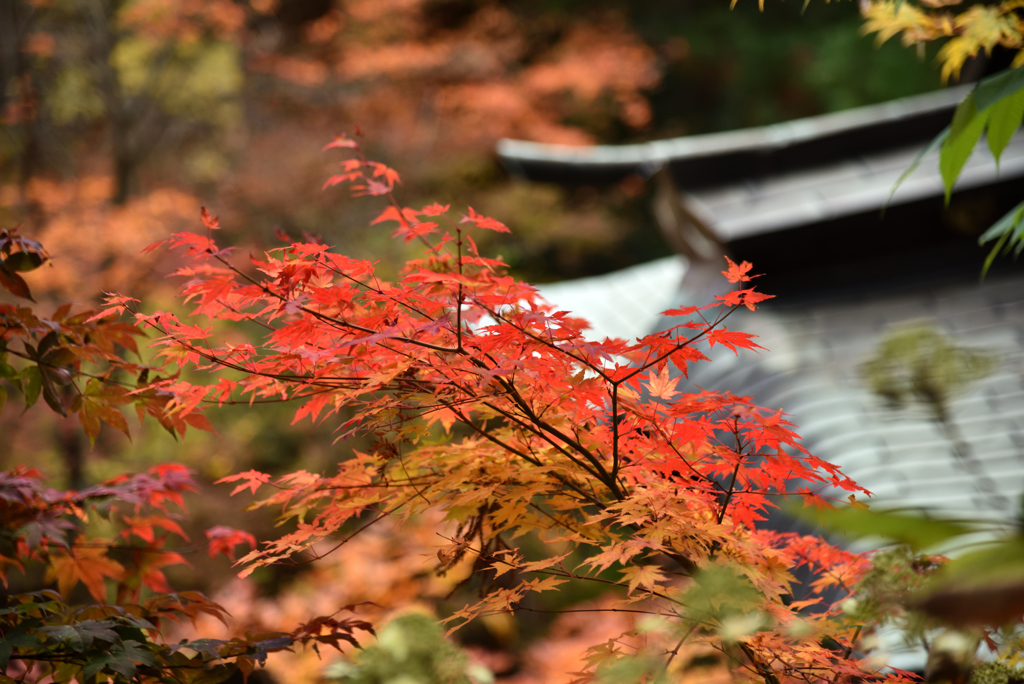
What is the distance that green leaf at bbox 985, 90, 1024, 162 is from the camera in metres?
1.66

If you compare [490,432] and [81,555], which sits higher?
[490,432]

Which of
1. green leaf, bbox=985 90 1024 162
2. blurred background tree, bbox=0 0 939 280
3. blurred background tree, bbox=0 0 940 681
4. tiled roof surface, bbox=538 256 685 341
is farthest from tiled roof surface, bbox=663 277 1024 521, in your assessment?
blurred background tree, bbox=0 0 939 280

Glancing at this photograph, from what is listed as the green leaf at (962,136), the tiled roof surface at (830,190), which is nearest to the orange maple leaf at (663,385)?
the green leaf at (962,136)

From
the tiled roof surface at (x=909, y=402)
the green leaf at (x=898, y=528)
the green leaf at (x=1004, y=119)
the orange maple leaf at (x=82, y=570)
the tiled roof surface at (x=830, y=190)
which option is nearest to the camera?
the green leaf at (x=898, y=528)

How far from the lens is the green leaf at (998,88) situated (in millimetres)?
1562

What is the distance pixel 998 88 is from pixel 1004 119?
94 millimetres

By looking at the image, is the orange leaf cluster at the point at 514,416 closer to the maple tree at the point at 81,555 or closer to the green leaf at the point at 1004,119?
the maple tree at the point at 81,555

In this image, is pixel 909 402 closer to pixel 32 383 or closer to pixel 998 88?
pixel 998 88

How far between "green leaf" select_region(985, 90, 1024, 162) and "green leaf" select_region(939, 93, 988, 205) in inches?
1.1

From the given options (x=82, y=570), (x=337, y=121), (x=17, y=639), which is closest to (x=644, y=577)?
(x=17, y=639)

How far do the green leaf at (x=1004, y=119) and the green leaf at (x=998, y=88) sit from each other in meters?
0.03

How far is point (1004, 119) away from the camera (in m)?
1.69

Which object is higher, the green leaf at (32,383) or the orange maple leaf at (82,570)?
the green leaf at (32,383)

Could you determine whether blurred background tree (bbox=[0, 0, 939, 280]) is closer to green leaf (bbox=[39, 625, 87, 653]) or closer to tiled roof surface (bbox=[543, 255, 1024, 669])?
tiled roof surface (bbox=[543, 255, 1024, 669])
